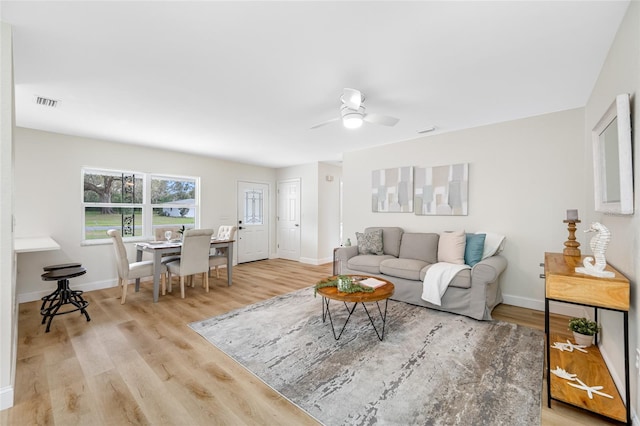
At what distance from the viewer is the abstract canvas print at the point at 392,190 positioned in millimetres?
4555

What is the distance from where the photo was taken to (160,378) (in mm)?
2066

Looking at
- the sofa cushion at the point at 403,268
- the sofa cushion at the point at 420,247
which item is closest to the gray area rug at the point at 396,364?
the sofa cushion at the point at 403,268

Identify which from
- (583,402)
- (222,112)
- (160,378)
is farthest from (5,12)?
(583,402)

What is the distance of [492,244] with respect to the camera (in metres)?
3.56

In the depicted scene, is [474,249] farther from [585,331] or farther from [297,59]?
[297,59]

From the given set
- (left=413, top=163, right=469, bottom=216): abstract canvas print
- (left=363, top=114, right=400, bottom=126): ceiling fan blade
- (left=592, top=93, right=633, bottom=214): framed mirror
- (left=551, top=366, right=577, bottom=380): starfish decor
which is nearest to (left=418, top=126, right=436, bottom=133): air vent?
(left=413, top=163, right=469, bottom=216): abstract canvas print

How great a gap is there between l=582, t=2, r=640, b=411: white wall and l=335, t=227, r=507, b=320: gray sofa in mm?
998

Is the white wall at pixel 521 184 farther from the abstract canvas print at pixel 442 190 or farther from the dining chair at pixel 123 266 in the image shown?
the dining chair at pixel 123 266

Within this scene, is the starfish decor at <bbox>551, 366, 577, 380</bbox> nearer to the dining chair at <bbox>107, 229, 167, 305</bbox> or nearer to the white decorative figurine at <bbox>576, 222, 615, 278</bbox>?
the white decorative figurine at <bbox>576, 222, 615, 278</bbox>

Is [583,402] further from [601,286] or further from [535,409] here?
[601,286]

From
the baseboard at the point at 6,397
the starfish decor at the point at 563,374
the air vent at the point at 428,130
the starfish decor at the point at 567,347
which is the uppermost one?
the air vent at the point at 428,130

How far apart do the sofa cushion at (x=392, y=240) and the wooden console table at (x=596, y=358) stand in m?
2.40

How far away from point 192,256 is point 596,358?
4498mm

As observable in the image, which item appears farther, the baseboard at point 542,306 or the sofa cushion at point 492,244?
the sofa cushion at point 492,244
